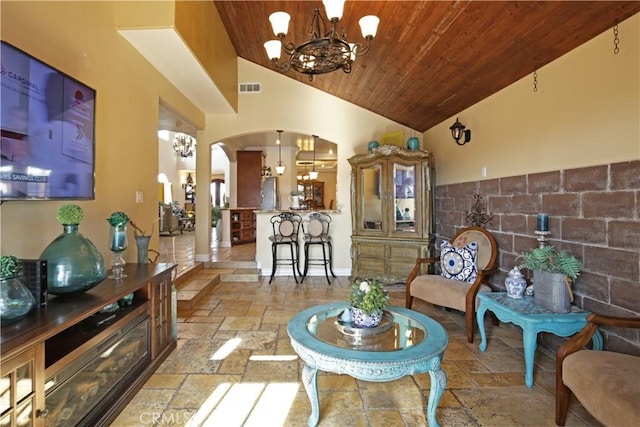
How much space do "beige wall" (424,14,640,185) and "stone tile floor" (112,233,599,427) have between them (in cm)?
163

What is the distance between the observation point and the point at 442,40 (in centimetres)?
297

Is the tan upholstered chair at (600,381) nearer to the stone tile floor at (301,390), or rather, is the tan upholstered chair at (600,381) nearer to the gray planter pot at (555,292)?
the stone tile floor at (301,390)

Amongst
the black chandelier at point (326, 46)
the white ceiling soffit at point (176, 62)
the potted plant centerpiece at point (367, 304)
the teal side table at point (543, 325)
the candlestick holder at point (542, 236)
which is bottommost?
the teal side table at point (543, 325)

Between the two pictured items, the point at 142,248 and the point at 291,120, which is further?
the point at 291,120

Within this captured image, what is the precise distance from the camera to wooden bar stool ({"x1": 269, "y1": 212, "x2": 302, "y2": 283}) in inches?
208

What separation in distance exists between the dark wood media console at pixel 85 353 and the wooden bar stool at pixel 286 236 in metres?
2.66

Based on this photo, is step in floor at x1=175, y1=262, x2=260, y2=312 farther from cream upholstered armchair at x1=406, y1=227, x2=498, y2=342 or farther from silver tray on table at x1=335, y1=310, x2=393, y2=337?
cream upholstered armchair at x1=406, y1=227, x2=498, y2=342

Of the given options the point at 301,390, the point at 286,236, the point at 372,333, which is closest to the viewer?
the point at 372,333

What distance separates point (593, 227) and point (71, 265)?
3.34 metres

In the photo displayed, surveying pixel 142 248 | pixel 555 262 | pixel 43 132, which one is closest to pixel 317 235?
pixel 142 248

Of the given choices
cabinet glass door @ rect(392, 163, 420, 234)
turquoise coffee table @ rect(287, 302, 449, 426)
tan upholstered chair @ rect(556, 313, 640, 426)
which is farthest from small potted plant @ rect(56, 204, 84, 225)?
cabinet glass door @ rect(392, 163, 420, 234)

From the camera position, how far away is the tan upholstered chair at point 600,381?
1403 mm

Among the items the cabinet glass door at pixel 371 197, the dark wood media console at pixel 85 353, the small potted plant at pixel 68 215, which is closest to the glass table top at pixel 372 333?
the dark wood media console at pixel 85 353

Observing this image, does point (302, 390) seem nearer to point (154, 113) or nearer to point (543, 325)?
point (543, 325)
